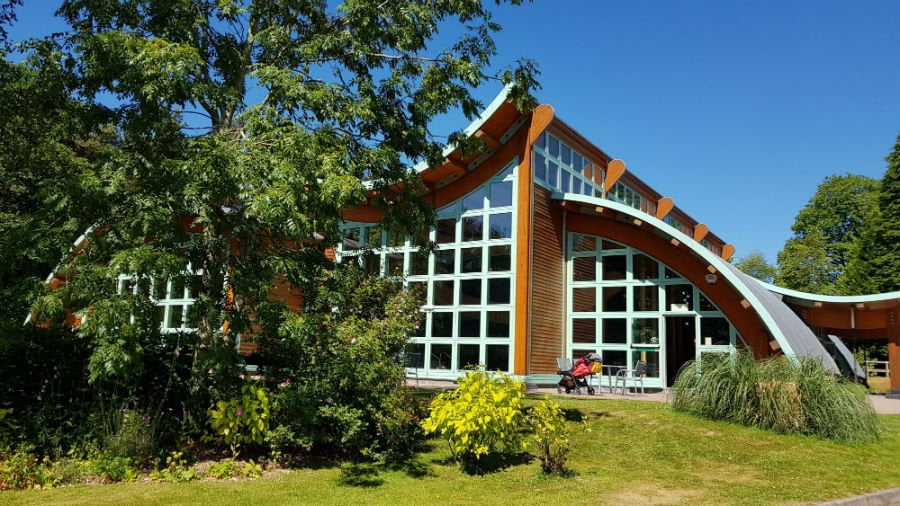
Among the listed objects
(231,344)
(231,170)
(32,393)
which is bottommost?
(32,393)

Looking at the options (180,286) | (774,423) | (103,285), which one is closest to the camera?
(103,285)

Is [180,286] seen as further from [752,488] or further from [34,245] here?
[752,488]

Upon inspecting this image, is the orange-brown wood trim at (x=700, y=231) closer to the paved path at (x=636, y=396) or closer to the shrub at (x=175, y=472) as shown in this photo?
the paved path at (x=636, y=396)

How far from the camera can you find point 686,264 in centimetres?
1616

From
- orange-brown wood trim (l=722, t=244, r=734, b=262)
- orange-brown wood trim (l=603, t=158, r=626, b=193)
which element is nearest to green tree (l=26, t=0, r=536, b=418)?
orange-brown wood trim (l=603, t=158, r=626, b=193)

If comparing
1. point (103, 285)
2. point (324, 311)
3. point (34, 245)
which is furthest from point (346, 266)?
point (34, 245)

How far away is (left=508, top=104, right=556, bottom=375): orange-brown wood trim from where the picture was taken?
15789 millimetres

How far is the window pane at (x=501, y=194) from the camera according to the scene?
17.1 m

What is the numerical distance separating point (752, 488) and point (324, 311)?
5484mm

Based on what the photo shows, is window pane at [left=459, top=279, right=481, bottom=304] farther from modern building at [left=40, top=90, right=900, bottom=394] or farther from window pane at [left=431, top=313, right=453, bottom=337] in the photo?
window pane at [left=431, top=313, right=453, bottom=337]

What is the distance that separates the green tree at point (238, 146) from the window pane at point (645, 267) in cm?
863

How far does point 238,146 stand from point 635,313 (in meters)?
12.5

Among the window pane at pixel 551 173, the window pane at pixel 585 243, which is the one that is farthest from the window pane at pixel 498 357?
the window pane at pixel 551 173

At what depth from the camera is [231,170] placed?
6.63 m
